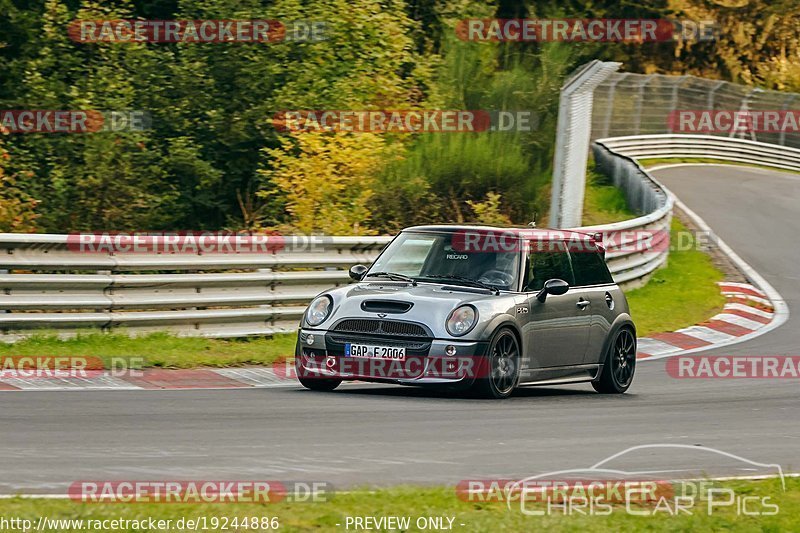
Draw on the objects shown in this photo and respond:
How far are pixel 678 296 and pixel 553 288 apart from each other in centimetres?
943

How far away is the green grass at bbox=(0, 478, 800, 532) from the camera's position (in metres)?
5.60

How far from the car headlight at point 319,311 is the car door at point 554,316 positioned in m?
1.62

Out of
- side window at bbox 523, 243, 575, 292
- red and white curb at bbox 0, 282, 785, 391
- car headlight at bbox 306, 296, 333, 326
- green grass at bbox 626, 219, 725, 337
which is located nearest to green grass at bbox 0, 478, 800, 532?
car headlight at bbox 306, 296, 333, 326

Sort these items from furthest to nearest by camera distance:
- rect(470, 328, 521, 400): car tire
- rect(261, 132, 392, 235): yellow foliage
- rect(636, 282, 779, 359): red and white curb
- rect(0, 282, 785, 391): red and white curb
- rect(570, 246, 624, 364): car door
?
rect(261, 132, 392, 235): yellow foliage, rect(636, 282, 779, 359): red and white curb, rect(570, 246, 624, 364): car door, rect(0, 282, 785, 391): red and white curb, rect(470, 328, 521, 400): car tire

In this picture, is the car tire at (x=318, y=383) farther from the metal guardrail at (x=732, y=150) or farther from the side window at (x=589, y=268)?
the metal guardrail at (x=732, y=150)

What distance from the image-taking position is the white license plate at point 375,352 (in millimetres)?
10289

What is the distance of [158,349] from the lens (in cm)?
1229

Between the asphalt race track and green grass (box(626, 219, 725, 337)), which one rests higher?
the asphalt race track

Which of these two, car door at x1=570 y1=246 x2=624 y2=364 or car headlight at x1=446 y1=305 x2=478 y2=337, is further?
car door at x1=570 y1=246 x2=624 y2=364

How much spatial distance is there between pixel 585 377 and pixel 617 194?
1965cm

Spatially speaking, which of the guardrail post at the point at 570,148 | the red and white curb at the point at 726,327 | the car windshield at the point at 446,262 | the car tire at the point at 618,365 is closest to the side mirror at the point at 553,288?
the car windshield at the point at 446,262

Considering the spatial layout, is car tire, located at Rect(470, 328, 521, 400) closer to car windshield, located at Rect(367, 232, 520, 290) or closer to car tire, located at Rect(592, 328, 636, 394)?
car windshield, located at Rect(367, 232, 520, 290)

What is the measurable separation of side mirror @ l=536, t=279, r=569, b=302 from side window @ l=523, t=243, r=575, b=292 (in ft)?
0.32

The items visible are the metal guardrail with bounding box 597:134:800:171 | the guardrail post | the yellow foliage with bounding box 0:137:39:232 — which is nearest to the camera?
the yellow foliage with bounding box 0:137:39:232
